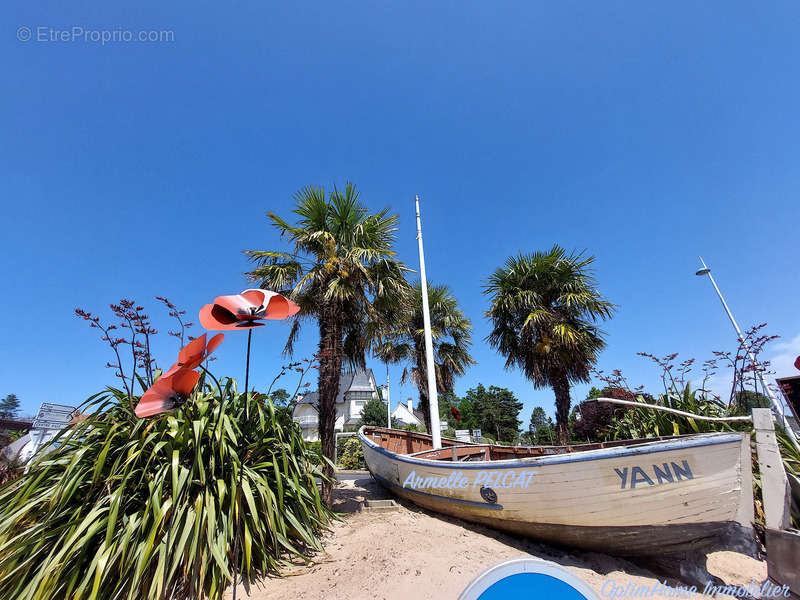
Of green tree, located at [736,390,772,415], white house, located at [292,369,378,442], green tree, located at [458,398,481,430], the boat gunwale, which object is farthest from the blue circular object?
green tree, located at [458,398,481,430]

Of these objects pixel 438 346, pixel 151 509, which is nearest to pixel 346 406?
pixel 438 346

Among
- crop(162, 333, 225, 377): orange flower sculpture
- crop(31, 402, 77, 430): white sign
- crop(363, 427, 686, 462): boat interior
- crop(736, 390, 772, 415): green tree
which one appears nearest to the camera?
crop(162, 333, 225, 377): orange flower sculpture

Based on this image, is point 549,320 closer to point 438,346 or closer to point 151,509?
point 438,346

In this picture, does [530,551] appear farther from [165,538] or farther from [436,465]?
[165,538]

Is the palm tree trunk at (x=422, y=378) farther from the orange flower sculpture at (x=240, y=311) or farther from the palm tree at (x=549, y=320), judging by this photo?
the orange flower sculpture at (x=240, y=311)

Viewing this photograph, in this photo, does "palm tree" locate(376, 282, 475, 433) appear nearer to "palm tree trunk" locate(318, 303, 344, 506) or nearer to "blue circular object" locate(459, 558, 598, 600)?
"palm tree trunk" locate(318, 303, 344, 506)

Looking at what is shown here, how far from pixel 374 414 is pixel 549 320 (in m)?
21.7

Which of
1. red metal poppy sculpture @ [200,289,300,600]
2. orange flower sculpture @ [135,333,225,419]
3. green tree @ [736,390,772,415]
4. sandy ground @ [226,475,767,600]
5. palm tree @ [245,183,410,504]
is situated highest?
palm tree @ [245,183,410,504]

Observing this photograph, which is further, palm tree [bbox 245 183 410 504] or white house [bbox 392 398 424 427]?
white house [bbox 392 398 424 427]

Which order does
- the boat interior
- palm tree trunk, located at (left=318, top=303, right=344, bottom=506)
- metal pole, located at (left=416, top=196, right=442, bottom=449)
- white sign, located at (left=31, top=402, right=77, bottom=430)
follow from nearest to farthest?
palm tree trunk, located at (left=318, top=303, right=344, bottom=506), the boat interior, metal pole, located at (left=416, top=196, right=442, bottom=449), white sign, located at (left=31, top=402, right=77, bottom=430)

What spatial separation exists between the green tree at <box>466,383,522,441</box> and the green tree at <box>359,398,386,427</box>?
1965cm

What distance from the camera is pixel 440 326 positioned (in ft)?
43.0

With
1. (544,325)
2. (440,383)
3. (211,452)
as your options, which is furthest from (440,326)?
(211,452)

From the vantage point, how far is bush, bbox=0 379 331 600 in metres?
2.39
